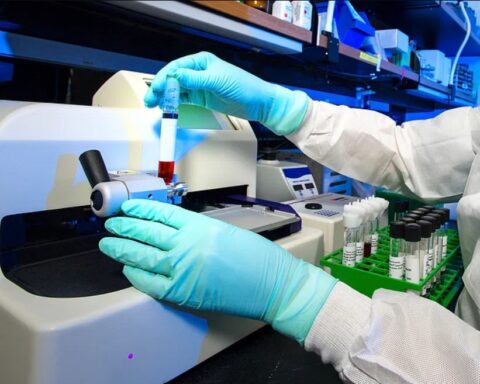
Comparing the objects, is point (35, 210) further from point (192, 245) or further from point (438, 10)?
point (438, 10)

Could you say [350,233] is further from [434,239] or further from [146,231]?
[146,231]

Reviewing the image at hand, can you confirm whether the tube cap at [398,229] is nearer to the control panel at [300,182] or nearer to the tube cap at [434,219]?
the tube cap at [434,219]

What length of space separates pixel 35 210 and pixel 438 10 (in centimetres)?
225

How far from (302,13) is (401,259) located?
0.80m

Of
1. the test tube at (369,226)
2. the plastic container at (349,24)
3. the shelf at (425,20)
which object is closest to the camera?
the test tube at (369,226)

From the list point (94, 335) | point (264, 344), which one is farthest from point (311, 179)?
point (94, 335)

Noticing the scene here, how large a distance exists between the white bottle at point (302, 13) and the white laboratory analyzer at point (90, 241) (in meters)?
0.52

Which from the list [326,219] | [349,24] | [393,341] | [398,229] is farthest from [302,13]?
[393,341]

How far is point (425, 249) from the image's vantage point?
2.80 feet

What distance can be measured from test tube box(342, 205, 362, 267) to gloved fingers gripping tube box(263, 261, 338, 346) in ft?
0.63

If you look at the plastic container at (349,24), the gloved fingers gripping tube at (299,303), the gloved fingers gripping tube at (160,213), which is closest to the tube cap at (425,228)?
the gloved fingers gripping tube at (299,303)

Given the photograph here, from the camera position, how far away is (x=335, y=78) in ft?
7.41

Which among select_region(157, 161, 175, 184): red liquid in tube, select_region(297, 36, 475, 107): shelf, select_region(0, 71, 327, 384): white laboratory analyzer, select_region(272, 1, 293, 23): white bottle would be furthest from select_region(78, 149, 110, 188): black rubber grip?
select_region(297, 36, 475, 107): shelf

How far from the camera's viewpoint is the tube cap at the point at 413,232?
0.78 m
